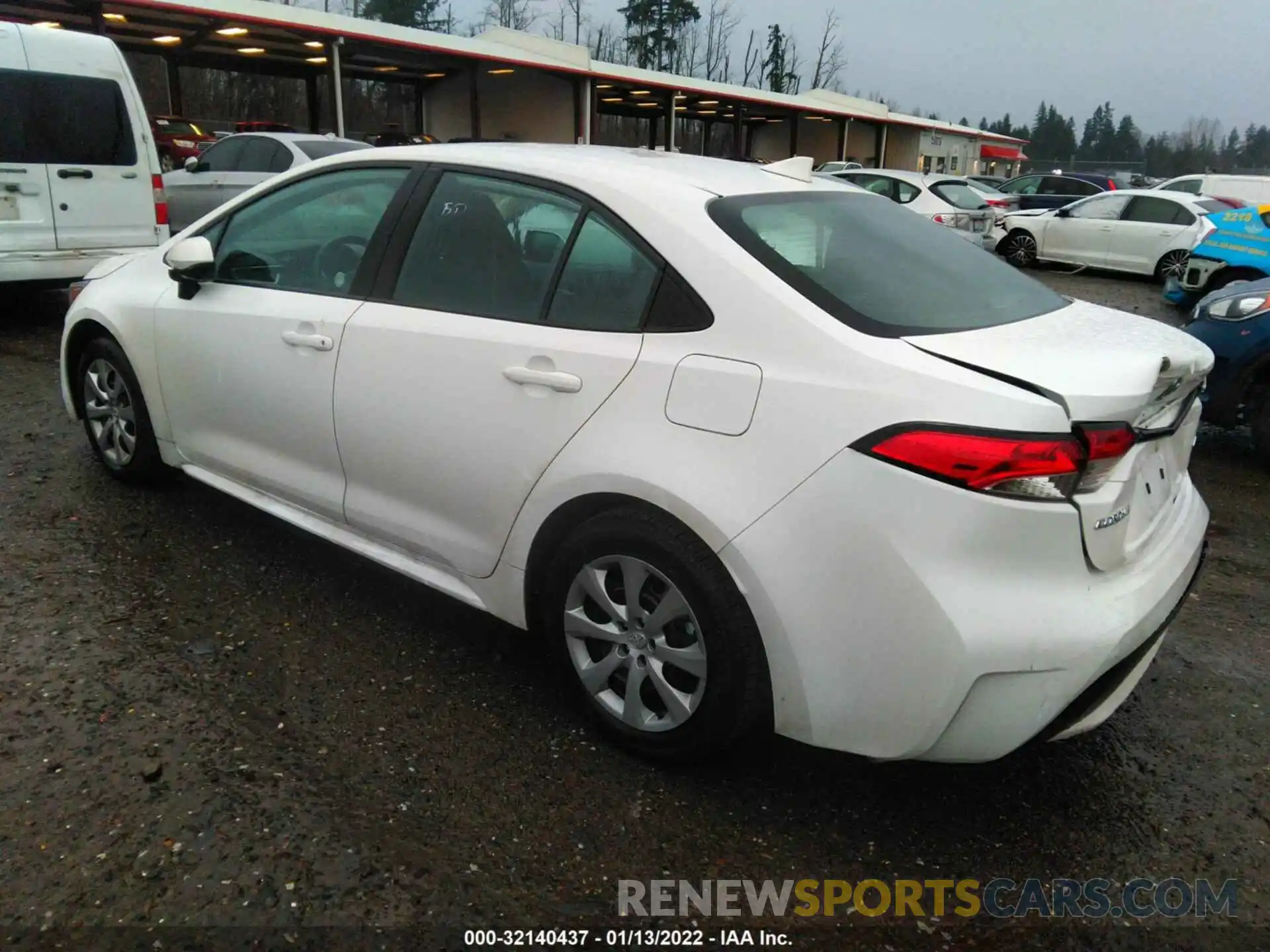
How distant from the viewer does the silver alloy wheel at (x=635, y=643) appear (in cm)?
244

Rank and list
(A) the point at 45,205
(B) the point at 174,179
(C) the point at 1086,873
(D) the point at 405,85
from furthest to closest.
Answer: (D) the point at 405,85 < (B) the point at 174,179 < (A) the point at 45,205 < (C) the point at 1086,873

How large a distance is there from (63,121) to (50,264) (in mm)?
1136

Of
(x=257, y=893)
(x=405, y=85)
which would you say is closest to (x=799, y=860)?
(x=257, y=893)

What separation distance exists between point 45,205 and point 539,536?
6887 mm

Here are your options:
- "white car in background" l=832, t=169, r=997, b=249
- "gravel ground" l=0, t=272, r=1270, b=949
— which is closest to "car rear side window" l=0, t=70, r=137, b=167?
"gravel ground" l=0, t=272, r=1270, b=949

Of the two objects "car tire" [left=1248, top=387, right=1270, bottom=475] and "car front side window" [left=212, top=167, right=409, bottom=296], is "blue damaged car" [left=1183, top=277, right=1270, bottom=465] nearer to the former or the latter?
"car tire" [left=1248, top=387, right=1270, bottom=475]

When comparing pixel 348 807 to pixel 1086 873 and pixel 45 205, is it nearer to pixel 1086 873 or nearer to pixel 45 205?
pixel 1086 873

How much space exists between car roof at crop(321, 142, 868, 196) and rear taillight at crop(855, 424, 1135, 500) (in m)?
1.01

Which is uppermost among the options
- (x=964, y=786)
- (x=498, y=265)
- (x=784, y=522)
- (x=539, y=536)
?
(x=498, y=265)

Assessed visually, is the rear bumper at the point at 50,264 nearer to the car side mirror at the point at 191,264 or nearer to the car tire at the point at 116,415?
the car tire at the point at 116,415

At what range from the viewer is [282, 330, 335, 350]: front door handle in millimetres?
3162

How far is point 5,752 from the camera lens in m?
2.57

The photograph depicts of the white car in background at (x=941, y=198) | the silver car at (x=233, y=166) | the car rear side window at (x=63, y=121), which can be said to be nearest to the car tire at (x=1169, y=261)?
the white car in background at (x=941, y=198)

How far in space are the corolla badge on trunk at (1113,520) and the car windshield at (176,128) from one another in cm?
2360
